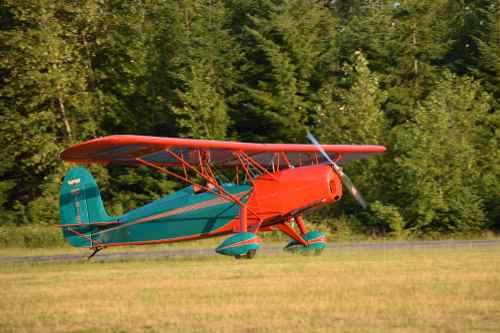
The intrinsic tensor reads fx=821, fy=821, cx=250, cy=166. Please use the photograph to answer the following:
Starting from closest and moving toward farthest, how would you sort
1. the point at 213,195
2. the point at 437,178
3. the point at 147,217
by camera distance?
the point at 213,195
the point at 147,217
the point at 437,178

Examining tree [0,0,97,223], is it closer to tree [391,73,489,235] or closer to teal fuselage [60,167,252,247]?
teal fuselage [60,167,252,247]

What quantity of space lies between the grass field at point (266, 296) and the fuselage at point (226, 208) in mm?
1140

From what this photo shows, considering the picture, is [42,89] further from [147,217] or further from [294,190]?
[294,190]

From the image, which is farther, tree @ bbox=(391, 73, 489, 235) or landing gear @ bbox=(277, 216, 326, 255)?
tree @ bbox=(391, 73, 489, 235)

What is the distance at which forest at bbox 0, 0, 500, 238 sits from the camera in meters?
27.8

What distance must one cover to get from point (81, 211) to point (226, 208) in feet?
12.8

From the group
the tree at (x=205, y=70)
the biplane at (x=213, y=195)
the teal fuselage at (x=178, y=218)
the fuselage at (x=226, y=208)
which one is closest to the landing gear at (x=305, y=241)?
the biplane at (x=213, y=195)

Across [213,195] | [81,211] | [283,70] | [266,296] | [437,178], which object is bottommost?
[437,178]

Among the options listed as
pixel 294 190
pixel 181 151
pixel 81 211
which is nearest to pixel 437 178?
pixel 294 190

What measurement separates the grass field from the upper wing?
2.42 metres

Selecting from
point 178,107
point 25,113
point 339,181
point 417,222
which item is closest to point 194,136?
point 178,107

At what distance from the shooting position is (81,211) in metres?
20.0

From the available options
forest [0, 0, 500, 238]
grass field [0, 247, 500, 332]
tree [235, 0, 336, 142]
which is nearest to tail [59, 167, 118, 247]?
grass field [0, 247, 500, 332]

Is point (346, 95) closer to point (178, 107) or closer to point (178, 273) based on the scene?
point (178, 107)
